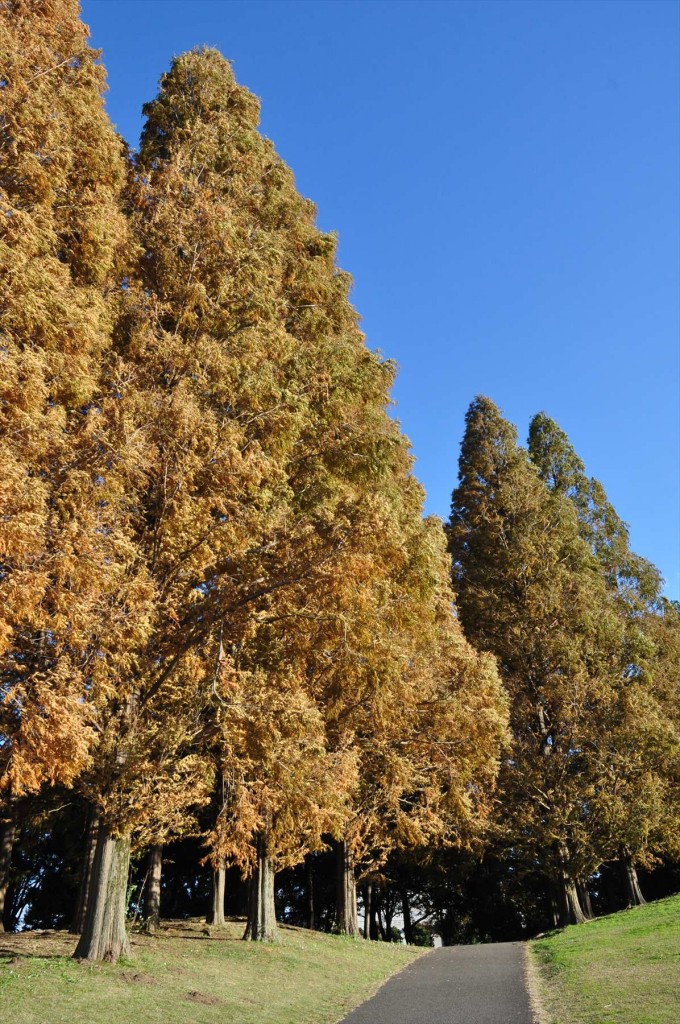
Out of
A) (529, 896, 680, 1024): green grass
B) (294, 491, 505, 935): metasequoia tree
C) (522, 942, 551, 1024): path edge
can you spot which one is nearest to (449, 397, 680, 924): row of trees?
(529, 896, 680, 1024): green grass

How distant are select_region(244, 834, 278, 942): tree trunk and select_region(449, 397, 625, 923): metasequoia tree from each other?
834 centimetres

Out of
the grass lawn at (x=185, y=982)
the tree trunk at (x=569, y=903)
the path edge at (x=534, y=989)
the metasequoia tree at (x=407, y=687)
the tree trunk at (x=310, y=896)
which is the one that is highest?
the metasequoia tree at (x=407, y=687)

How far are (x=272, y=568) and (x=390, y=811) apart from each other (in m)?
9.11

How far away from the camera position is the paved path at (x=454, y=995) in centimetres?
786

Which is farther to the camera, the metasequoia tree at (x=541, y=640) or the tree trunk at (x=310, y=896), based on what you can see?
the tree trunk at (x=310, y=896)

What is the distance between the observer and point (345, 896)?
59.9ft

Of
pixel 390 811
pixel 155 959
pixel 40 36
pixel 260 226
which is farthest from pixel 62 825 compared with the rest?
pixel 40 36

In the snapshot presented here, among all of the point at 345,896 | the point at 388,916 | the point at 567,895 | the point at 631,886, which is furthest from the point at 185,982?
the point at 388,916

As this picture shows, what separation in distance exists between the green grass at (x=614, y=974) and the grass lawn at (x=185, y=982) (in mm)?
2656

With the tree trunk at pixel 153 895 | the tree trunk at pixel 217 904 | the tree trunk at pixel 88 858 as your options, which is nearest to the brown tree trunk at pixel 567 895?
the tree trunk at pixel 217 904

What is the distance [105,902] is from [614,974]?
665 cm

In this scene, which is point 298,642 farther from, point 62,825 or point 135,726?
point 62,825

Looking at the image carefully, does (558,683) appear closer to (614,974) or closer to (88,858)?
(614,974)

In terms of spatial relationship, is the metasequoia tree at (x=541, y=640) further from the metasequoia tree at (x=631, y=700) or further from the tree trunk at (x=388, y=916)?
the tree trunk at (x=388, y=916)
